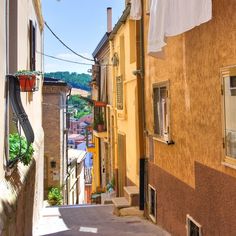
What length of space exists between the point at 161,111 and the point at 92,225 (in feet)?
11.1

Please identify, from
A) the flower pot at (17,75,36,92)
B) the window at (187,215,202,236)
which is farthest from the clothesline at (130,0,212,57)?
the window at (187,215,202,236)

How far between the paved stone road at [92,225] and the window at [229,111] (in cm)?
389

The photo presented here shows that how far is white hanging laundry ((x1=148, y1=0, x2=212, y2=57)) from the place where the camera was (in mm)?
5160

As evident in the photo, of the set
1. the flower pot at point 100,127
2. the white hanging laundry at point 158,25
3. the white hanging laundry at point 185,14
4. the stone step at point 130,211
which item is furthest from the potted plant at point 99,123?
the white hanging laundry at point 185,14

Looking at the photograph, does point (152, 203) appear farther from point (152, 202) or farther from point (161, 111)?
point (161, 111)

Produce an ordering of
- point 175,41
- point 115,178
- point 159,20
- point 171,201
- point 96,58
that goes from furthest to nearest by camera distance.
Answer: point 96,58
point 115,178
point 171,201
point 175,41
point 159,20

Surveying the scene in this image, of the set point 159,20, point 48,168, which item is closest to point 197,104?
point 159,20

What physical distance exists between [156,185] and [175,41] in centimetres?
378

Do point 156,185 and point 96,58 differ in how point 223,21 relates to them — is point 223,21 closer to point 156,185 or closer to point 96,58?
point 156,185

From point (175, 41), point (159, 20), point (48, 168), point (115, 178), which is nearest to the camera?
point (159, 20)

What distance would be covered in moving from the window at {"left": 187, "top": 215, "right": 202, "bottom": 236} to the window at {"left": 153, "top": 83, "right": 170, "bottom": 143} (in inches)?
75.6

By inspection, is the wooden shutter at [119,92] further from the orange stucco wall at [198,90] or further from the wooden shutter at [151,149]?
the orange stucco wall at [198,90]

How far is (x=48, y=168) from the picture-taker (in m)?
23.9

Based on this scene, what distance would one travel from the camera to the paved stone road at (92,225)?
29.6 feet
